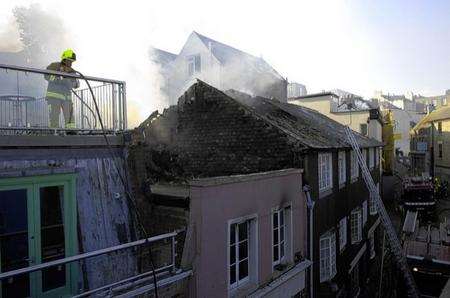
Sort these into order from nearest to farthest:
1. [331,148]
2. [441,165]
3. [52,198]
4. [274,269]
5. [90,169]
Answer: [52,198] < [90,169] < [274,269] < [331,148] < [441,165]

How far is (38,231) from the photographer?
5.22 m

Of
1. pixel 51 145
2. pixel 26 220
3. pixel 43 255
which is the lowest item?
pixel 43 255

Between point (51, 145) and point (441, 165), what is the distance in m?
46.0

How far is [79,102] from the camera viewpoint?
653cm

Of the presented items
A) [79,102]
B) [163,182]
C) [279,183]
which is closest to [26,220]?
[79,102]

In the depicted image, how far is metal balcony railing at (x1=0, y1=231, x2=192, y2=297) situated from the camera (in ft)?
16.8

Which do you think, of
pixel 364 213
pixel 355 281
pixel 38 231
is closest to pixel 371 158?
pixel 364 213

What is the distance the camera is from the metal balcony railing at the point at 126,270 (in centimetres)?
513

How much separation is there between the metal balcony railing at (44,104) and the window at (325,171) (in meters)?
7.13

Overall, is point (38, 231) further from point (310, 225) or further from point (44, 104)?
point (310, 225)

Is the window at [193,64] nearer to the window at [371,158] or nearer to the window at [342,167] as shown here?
the window at [371,158]

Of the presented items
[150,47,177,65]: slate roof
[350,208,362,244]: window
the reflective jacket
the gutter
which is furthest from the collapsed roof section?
[150,47,177,65]: slate roof

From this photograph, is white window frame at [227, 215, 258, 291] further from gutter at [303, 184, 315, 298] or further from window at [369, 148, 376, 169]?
window at [369, 148, 376, 169]

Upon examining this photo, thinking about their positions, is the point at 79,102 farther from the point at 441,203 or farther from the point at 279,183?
the point at 441,203
